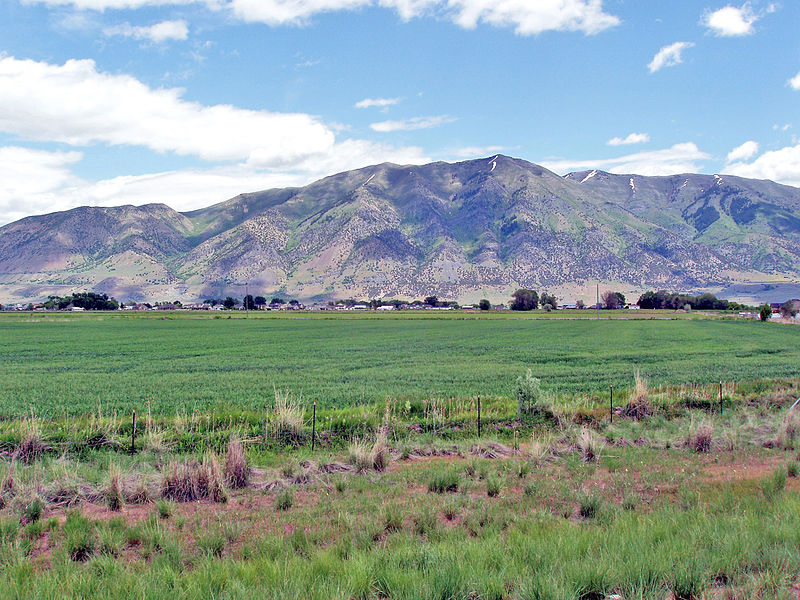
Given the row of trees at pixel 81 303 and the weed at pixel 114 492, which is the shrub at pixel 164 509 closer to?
the weed at pixel 114 492

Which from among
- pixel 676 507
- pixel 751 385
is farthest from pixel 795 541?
pixel 751 385

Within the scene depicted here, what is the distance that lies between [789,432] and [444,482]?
35.9ft

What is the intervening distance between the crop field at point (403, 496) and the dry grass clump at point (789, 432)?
0.38 ft

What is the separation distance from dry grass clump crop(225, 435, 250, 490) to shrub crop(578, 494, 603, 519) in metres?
6.92

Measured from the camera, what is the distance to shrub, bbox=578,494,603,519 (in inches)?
368

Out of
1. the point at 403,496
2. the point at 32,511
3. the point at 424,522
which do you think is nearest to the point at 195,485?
the point at 32,511

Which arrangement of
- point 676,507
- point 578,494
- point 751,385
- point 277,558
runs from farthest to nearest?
point 751,385, point 578,494, point 676,507, point 277,558

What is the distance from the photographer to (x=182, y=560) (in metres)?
7.55

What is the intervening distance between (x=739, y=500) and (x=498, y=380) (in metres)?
21.4

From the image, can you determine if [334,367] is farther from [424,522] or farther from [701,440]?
[424,522]

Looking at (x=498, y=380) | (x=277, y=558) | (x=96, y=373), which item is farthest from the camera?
(x=96, y=373)

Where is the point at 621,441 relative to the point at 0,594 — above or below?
below

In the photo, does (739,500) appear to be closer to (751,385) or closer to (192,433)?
(192,433)

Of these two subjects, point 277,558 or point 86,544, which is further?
point 86,544
